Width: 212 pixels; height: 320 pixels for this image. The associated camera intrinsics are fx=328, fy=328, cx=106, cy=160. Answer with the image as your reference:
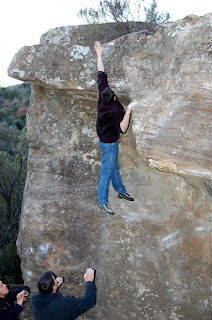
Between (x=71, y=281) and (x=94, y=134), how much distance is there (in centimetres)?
251

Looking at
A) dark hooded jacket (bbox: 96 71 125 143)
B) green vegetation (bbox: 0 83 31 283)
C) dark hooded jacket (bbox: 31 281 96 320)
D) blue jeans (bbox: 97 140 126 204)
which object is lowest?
green vegetation (bbox: 0 83 31 283)

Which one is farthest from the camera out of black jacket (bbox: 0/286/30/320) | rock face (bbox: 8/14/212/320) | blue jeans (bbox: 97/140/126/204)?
rock face (bbox: 8/14/212/320)

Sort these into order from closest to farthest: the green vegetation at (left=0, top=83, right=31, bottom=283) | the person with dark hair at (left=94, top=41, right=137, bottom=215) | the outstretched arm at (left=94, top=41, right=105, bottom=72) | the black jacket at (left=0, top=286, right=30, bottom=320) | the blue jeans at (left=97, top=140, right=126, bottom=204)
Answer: the black jacket at (left=0, top=286, right=30, bottom=320)
the person with dark hair at (left=94, top=41, right=137, bottom=215)
the outstretched arm at (left=94, top=41, right=105, bottom=72)
the blue jeans at (left=97, top=140, right=126, bottom=204)
the green vegetation at (left=0, top=83, right=31, bottom=283)

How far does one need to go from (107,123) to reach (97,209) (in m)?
1.73

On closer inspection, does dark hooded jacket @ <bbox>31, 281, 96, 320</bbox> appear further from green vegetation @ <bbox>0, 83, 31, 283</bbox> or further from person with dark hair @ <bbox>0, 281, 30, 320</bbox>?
green vegetation @ <bbox>0, 83, 31, 283</bbox>

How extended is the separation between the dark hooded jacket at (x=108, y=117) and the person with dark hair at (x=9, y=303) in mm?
2430

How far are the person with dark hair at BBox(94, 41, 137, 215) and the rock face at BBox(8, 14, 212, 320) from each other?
0.77 feet

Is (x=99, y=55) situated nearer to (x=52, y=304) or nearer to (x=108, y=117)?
(x=108, y=117)

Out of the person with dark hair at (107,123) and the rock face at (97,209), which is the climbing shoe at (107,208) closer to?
the person with dark hair at (107,123)

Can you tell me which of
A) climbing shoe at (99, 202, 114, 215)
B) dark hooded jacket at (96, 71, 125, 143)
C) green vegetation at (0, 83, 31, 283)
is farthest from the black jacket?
green vegetation at (0, 83, 31, 283)

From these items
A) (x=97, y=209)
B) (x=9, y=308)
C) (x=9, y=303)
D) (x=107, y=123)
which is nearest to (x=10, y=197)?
(x=97, y=209)

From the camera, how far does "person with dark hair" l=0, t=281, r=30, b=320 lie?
4246mm

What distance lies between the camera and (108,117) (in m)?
4.42

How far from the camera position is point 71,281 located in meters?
5.52
